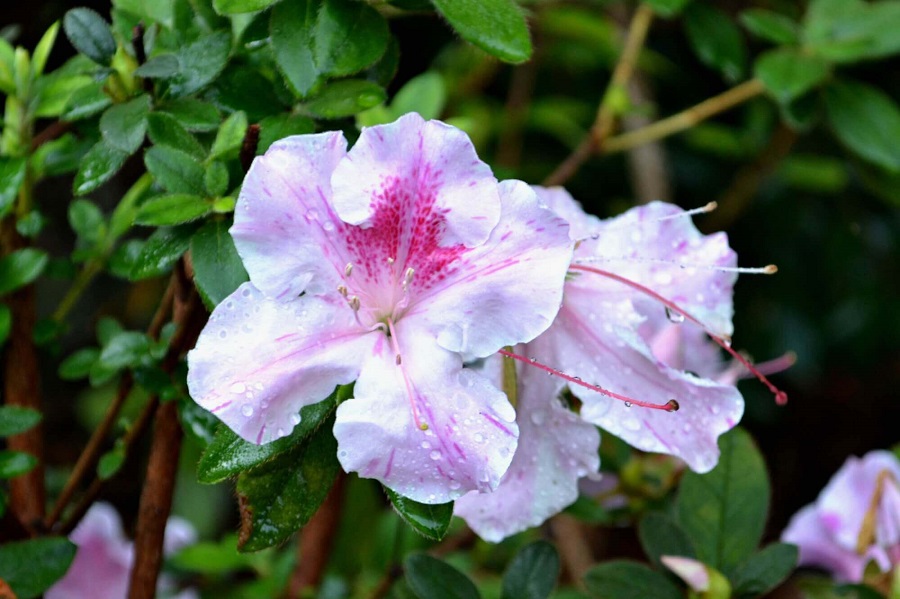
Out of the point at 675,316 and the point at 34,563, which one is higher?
the point at 675,316

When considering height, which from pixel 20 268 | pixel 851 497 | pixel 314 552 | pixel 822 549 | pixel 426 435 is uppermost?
pixel 426 435

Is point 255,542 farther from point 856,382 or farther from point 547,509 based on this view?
point 856,382

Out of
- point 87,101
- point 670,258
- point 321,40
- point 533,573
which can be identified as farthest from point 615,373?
point 87,101

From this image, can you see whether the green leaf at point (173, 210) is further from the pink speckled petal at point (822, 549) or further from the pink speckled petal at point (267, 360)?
the pink speckled petal at point (822, 549)

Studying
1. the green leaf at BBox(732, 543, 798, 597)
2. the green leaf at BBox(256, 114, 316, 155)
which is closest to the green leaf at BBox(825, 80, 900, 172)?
the green leaf at BBox(732, 543, 798, 597)

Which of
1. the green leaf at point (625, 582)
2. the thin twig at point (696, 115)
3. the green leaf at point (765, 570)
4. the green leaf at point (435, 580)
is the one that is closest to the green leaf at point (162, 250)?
the green leaf at point (435, 580)

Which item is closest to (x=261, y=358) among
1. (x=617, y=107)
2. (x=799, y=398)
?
(x=617, y=107)

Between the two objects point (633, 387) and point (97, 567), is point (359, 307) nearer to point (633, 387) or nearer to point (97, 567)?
point (633, 387)
